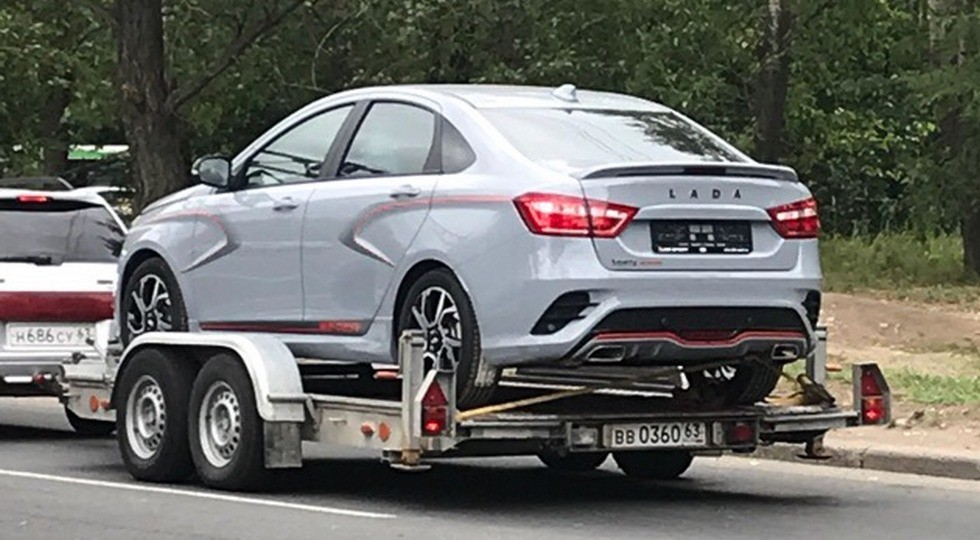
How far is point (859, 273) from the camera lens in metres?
29.6

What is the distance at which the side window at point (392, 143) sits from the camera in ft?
38.6

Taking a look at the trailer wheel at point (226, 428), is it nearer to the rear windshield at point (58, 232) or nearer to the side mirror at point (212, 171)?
the side mirror at point (212, 171)

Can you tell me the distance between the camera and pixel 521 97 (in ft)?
40.0

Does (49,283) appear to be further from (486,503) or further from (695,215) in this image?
(695,215)

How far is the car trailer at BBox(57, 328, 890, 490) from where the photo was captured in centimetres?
1095

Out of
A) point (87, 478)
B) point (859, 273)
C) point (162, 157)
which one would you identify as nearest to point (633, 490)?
point (87, 478)

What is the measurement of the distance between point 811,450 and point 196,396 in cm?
328

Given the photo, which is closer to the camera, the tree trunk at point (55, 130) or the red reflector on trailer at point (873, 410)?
the red reflector on trailer at point (873, 410)

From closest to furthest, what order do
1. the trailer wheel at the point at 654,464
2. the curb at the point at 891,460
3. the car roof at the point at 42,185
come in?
the trailer wheel at the point at 654,464, the curb at the point at 891,460, the car roof at the point at 42,185

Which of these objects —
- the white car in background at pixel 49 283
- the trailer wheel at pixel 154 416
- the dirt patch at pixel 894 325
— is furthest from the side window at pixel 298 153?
the dirt patch at pixel 894 325

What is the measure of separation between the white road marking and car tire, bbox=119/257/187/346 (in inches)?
34.8

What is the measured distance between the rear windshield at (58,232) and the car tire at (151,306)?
2.54 m

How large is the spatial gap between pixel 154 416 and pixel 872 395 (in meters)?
3.89

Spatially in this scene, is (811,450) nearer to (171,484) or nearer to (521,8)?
(171,484)
